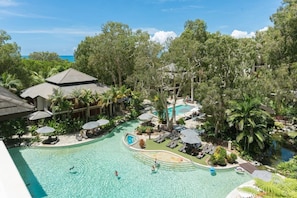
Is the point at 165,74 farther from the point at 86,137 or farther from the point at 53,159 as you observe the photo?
the point at 53,159

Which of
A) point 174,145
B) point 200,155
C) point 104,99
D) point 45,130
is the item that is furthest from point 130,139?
point 45,130

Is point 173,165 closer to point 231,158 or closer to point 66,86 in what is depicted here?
point 231,158

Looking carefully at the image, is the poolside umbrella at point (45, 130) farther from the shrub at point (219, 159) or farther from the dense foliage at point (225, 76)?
the shrub at point (219, 159)

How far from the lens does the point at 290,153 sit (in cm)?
2105

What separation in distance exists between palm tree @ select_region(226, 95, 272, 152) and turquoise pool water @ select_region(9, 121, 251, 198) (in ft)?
12.7

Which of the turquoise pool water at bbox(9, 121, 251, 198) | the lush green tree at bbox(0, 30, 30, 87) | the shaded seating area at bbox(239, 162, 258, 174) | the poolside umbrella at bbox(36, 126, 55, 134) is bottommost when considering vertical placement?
the turquoise pool water at bbox(9, 121, 251, 198)

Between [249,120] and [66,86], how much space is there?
21.5 m

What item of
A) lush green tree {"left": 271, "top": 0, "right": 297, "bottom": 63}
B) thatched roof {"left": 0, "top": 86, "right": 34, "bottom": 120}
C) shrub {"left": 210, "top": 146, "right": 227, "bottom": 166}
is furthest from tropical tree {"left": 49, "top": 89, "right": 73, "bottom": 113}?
lush green tree {"left": 271, "top": 0, "right": 297, "bottom": 63}

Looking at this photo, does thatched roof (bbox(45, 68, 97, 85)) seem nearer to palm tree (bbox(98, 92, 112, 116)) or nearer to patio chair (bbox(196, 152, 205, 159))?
palm tree (bbox(98, 92, 112, 116))

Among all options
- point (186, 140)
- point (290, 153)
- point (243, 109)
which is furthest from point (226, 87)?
point (290, 153)

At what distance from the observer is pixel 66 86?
27797 millimetres

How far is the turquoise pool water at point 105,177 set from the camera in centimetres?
1445

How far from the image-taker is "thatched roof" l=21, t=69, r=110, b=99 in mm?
26641

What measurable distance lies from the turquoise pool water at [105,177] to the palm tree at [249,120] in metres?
3.88
